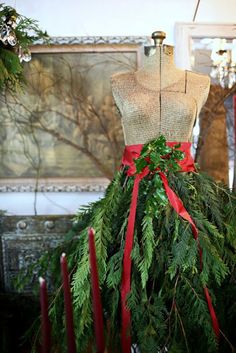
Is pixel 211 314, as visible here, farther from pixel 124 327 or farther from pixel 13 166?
pixel 13 166

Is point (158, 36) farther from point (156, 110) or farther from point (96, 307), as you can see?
point (96, 307)

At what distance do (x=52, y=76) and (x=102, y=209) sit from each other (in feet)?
2.65

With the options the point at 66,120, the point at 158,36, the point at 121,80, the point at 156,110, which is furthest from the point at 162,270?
the point at 66,120

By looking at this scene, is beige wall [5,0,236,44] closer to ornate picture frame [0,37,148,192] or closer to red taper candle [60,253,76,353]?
ornate picture frame [0,37,148,192]

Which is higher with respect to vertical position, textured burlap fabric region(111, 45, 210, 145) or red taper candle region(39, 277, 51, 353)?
textured burlap fabric region(111, 45, 210, 145)

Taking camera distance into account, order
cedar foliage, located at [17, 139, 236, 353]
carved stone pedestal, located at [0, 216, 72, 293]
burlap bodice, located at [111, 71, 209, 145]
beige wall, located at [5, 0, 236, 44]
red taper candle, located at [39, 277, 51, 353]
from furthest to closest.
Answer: beige wall, located at [5, 0, 236, 44]
carved stone pedestal, located at [0, 216, 72, 293]
burlap bodice, located at [111, 71, 209, 145]
cedar foliage, located at [17, 139, 236, 353]
red taper candle, located at [39, 277, 51, 353]

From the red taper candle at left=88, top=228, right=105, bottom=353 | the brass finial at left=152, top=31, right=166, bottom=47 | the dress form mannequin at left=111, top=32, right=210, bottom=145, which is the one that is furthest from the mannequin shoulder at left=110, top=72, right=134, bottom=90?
the red taper candle at left=88, top=228, right=105, bottom=353

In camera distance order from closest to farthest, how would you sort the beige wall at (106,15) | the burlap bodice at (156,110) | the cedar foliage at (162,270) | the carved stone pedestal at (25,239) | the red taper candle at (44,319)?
the red taper candle at (44,319)
the cedar foliage at (162,270)
the burlap bodice at (156,110)
the carved stone pedestal at (25,239)
the beige wall at (106,15)

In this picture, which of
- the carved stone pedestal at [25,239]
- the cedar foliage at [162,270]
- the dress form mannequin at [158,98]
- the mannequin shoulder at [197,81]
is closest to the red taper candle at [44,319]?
the cedar foliage at [162,270]

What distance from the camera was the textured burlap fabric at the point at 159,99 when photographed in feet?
3.11

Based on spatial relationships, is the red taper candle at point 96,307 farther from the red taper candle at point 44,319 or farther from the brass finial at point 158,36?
the brass finial at point 158,36

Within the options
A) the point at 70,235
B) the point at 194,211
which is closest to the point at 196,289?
the point at 194,211

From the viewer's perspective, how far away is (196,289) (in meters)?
0.84

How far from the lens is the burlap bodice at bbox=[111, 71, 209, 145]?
948mm
